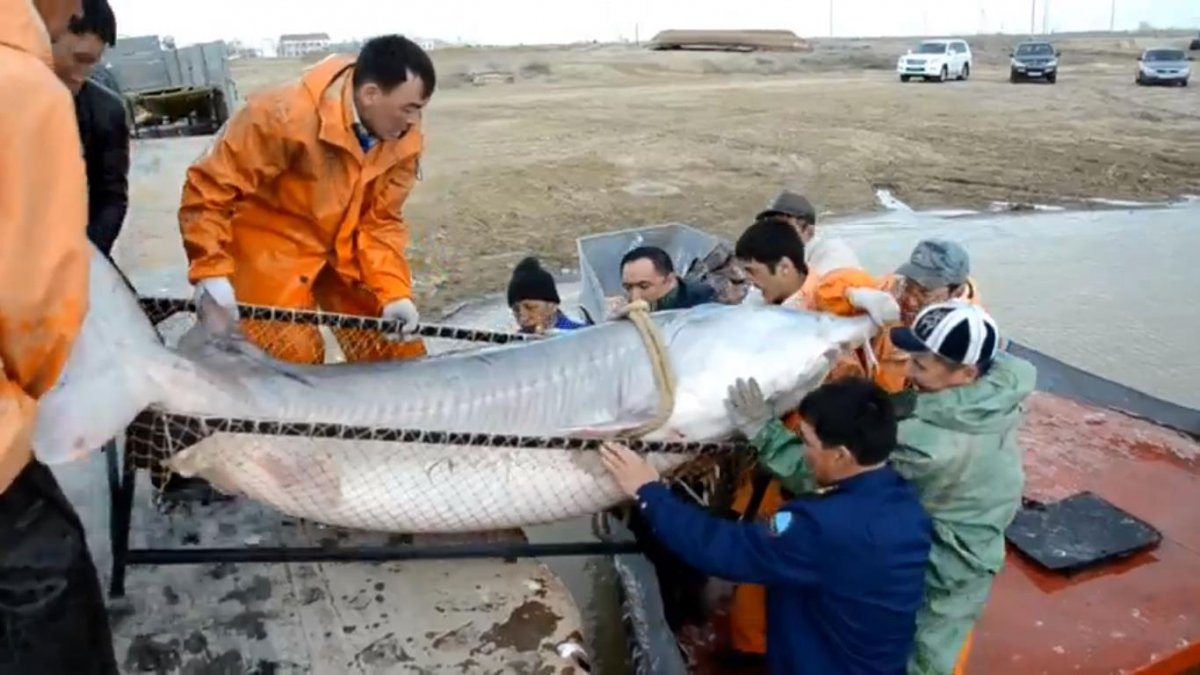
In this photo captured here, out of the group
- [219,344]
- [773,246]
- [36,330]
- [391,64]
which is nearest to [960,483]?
[773,246]

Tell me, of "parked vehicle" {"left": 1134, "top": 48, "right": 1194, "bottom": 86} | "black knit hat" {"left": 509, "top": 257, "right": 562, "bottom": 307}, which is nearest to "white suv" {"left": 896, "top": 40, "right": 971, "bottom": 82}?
"parked vehicle" {"left": 1134, "top": 48, "right": 1194, "bottom": 86}

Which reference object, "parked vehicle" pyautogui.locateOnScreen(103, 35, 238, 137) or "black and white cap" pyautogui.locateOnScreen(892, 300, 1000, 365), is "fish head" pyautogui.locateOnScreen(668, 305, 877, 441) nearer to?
"black and white cap" pyautogui.locateOnScreen(892, 300, 1000, 365)

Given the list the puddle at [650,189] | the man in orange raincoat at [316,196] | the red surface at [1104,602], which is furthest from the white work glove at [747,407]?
the puddle at [650,189]

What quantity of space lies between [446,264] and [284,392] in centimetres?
777

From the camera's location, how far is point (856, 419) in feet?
9.50

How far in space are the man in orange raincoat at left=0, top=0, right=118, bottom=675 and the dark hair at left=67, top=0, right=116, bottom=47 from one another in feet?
5.56

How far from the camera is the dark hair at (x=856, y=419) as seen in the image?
9.48 feet

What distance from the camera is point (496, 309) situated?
30.8ft

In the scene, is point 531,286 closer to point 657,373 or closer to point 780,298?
point 780,298

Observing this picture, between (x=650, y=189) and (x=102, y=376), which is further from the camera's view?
(x=650, y=189)

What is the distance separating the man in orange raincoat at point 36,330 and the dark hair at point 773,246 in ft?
8.98

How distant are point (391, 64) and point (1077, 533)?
10.3 ft

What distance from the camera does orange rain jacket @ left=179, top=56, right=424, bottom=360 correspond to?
157 inches

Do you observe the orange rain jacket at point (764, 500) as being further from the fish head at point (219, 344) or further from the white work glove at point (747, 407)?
the fish head at point (219, 344)
